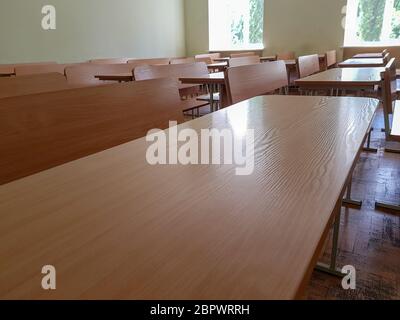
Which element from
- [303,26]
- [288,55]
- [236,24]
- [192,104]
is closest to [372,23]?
[303,26]

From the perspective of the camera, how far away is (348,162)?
0.58 m

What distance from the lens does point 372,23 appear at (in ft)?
19.1

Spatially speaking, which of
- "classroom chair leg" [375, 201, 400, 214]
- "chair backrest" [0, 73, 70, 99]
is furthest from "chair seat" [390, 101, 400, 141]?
"chair backrest" [0, 73, 70, 99]

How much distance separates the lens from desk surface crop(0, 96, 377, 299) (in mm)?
307

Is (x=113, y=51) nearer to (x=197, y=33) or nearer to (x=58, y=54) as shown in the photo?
(x=58, y=54)

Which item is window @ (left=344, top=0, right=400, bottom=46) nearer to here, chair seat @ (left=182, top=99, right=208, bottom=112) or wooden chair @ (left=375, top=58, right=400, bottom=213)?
chair seat @ (left=182, top=99, right=208, bottom=112)

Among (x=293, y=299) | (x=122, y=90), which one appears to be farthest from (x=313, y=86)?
(x=293, y=299)

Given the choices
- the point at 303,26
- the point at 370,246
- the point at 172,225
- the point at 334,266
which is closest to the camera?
the point at 172,225

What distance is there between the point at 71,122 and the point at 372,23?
6374 millimetres

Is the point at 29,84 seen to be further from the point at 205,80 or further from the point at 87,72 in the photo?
the point at 87,72

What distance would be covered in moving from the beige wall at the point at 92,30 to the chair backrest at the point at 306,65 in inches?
143

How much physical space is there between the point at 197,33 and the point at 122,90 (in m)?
7.00

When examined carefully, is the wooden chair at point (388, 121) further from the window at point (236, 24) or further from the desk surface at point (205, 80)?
the window at point (236, 24)

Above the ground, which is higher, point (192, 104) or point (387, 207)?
point (192, 104)
